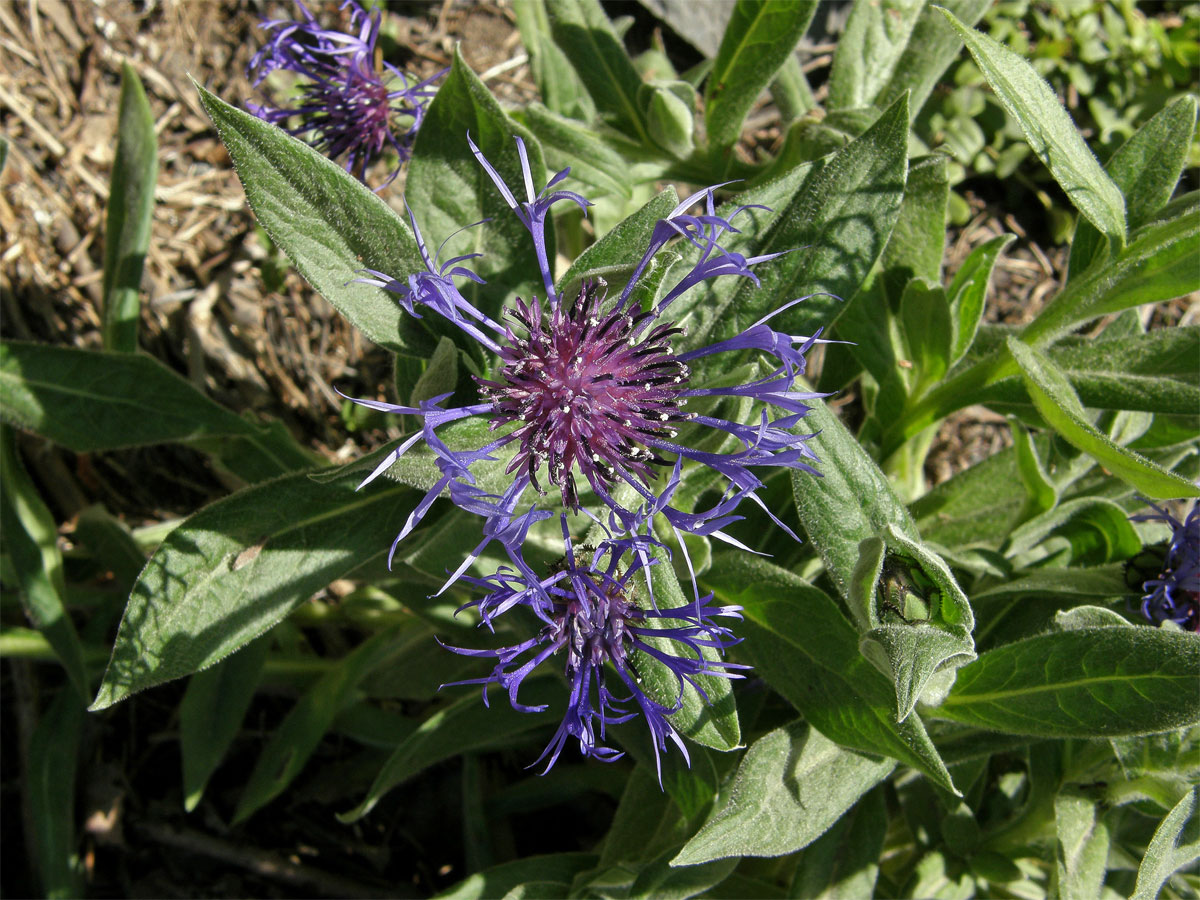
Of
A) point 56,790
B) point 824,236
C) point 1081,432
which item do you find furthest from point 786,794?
point 56,790

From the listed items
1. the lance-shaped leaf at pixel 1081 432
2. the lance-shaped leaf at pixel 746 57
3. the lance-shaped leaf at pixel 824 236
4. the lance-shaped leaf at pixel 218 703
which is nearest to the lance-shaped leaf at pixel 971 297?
the lance-shaped leaf at pixel 1081 432

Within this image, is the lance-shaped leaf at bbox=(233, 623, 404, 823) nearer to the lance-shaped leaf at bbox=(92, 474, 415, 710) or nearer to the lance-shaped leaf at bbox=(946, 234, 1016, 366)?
the lance-shaped leaf at bbox=(92, 474, 415, 710)

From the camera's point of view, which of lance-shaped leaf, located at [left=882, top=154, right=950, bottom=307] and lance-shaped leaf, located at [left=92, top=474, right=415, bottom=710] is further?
lance-shaped leaf, located at [left=882, top=154, right=950, bottom=307]

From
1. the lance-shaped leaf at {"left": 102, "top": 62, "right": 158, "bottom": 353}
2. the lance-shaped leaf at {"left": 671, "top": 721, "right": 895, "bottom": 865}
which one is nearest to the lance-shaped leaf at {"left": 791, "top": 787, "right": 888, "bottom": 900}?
the lance-shaped leaf at {"left": 671, "top": 721, "right": 895, "bottom": 865}

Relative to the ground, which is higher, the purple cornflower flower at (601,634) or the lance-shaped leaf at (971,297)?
the lance-shaped leaf at (971,297)

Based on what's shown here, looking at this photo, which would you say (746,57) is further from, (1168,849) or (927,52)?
(1168,849)

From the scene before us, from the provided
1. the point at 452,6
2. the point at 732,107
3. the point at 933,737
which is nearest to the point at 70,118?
the point at 452,6

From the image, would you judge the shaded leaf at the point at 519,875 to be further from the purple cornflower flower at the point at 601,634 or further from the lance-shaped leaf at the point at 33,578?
the lance-shaped leaf at the point at 33,578
